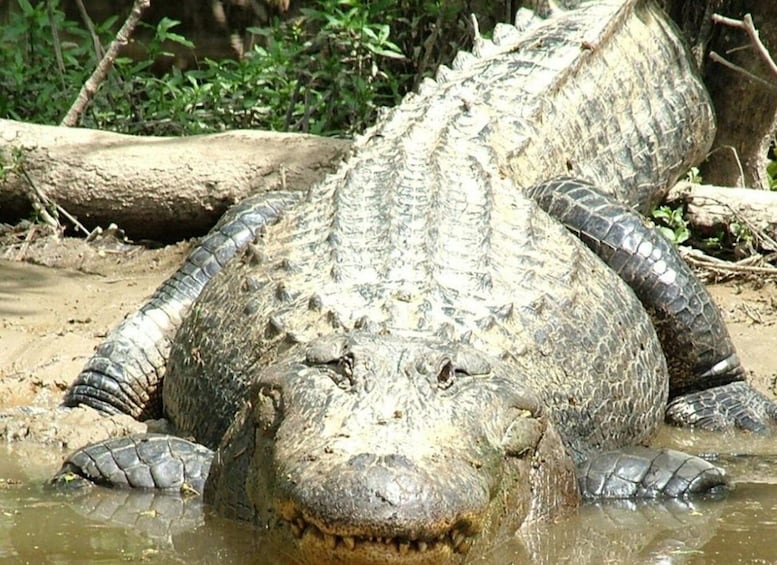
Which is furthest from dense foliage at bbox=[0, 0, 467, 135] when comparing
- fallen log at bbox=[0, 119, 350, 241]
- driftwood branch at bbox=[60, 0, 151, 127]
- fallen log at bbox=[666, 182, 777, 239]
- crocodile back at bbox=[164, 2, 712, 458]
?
crocodile back at bbox=[164, 2, 712, 458]

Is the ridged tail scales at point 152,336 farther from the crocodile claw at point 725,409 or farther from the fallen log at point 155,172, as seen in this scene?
the crocodile claw at point 725,409

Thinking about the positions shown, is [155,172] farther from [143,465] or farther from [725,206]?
[143,465]

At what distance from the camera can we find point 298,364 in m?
4.23

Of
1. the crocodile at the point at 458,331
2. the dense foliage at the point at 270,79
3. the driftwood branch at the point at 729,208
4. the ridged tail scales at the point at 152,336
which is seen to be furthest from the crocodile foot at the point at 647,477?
the dense foliage at the point at 270,79

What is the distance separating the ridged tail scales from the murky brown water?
109 centimetres

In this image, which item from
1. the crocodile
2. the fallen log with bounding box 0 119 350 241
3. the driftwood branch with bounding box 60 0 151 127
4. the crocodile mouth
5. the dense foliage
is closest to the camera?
the crocodile mouth

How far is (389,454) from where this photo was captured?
3484 millimetres

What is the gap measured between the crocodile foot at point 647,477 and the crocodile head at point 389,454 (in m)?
0.23

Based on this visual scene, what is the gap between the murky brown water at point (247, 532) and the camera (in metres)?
4.18

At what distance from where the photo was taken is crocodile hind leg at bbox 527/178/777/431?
19.5 feet

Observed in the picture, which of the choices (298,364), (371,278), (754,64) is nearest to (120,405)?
(371,278)

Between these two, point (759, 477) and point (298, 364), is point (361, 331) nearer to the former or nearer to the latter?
point (298, 364)

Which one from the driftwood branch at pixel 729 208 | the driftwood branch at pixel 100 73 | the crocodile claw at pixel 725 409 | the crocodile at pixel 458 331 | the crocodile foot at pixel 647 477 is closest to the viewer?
the crocodile at pixel 458 331

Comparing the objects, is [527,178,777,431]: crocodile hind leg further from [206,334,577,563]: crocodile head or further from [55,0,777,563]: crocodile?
[206,334,577,563]: crocodile head
